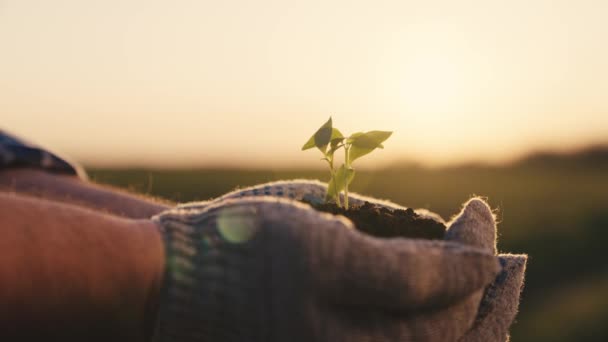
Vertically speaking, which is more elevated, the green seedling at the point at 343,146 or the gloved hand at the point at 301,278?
the green seedling at the point at 343,146

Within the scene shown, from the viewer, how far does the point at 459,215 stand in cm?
110

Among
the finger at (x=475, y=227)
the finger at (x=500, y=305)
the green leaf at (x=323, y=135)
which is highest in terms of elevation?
→ the green leaf at (x=323, y=135)

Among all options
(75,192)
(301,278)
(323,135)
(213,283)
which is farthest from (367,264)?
(75,192)

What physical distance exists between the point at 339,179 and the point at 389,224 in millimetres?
249

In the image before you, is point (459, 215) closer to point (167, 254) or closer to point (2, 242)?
point (167, 254)

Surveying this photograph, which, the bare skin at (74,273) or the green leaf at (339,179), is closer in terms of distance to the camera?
the bare skin at (74,273)

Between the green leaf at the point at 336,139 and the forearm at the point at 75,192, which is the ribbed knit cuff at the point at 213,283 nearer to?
the green leaf at the point at 336,139

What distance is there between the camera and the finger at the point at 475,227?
104cm

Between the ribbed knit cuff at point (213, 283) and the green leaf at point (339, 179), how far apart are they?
1.38 ft

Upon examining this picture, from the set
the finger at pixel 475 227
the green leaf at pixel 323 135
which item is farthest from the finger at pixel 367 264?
the green leaf at pixel 323 135

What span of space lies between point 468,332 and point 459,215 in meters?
0.24

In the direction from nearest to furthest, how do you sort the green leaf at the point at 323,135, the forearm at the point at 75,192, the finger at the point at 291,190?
1. the green leaf at the point at 323,135
2. the finger at the point at 291,190
3. the forearm at the point at 75,192

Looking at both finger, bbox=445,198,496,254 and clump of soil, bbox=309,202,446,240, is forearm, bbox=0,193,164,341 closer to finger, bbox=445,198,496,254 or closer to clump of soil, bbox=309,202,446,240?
clump of soil, bbox=309,202,446,240

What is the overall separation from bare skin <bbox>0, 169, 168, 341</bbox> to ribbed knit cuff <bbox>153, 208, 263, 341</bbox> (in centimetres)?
3
